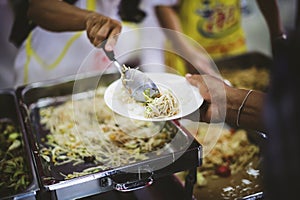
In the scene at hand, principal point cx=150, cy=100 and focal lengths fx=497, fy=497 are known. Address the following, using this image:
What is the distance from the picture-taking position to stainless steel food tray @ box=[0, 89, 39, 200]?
152 cm

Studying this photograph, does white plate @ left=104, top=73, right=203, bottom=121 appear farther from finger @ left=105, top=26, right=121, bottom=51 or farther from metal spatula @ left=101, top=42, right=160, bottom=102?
finger @ left=105, top=26, right=121, bottom=51

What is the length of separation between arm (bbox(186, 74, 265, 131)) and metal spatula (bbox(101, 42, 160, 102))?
15 centimetres

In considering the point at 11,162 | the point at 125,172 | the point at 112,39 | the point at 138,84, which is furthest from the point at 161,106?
the point at 11,162

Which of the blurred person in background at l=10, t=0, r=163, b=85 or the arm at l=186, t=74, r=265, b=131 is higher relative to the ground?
the blurred person in background at l=10, t=0, r=163, b=85

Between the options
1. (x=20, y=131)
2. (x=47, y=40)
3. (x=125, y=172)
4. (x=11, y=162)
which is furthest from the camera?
(x=47, y=40)

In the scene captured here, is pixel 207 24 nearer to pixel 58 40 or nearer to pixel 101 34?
pixel 58 40

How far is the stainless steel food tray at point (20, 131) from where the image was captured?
4.98 ft

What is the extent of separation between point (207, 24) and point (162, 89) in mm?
928

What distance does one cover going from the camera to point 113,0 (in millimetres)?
2371

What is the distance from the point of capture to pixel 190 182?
5.40 feet

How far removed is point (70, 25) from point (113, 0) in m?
0.43

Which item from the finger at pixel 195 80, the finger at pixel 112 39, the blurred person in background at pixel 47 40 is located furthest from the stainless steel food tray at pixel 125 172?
the blurred person in background at pixel 47 40

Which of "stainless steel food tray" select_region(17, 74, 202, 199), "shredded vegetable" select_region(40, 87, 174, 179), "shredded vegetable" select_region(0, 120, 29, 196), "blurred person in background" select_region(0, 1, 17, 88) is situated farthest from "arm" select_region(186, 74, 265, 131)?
"blurred person in background" select_region(0, 1, 17, 88)

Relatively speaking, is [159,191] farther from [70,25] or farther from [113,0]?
[113,0]
